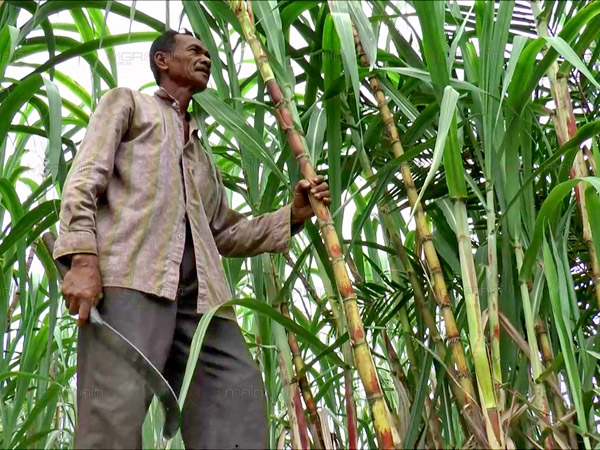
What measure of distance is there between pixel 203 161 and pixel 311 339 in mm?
344

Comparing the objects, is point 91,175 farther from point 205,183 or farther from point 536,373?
point 536,373

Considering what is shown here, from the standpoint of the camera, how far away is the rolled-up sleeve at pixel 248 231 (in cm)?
123

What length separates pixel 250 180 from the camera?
1.29 metres

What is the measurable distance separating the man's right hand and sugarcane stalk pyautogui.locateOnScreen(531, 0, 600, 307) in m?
0.65

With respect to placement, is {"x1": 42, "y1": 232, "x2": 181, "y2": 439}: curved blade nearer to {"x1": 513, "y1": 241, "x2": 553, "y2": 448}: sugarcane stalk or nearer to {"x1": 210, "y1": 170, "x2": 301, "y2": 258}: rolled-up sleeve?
{"x1": 210, "y1": 170, "x2": 301, "y2": 258}: rolled-up sleeve

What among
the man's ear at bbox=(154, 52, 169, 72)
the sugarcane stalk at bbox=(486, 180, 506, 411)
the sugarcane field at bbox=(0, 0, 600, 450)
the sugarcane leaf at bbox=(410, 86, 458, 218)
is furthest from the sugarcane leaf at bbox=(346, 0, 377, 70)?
the man's ear at bbox=(154, 52, 169, 72)

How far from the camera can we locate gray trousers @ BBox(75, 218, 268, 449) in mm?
1020

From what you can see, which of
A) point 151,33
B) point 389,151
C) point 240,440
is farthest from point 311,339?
point 151,33

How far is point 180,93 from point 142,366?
444 mm

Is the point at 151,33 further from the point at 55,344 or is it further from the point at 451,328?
the point at 451,328

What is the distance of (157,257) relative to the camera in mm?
1105

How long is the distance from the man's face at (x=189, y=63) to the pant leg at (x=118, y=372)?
34 centimetres

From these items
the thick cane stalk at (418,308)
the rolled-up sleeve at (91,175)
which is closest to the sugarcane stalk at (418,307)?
the thick cane stalk at (418,308)

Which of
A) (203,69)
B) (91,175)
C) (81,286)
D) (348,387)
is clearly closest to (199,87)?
(203,69)
